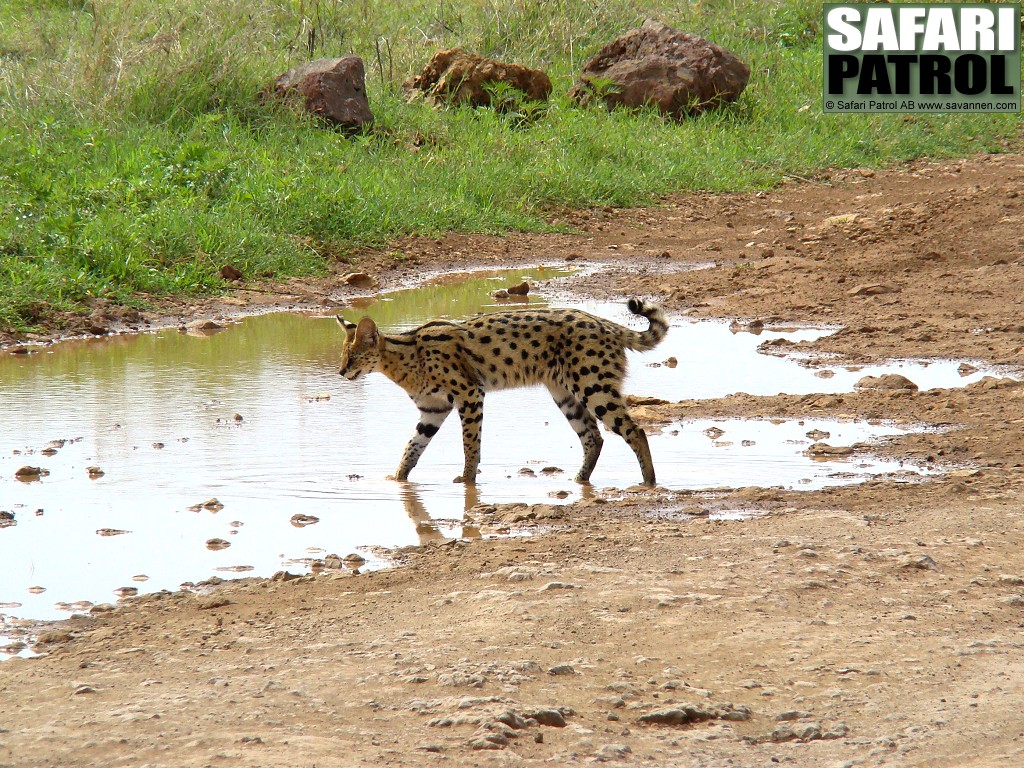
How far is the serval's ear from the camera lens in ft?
27.4

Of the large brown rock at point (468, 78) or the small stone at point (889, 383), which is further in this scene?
the large brown rock at point (468, 78)

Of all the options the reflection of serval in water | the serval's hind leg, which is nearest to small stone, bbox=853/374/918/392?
the reflection of serval in water

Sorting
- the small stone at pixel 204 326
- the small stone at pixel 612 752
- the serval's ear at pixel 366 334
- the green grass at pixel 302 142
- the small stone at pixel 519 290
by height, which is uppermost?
the green grass at pixel 302 142

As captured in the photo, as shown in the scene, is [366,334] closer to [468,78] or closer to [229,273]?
[229,273]

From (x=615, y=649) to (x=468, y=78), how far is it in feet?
51.6

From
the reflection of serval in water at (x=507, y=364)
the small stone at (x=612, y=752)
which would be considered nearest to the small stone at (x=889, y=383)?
the reflection of serval in water at (x=507, y=364)

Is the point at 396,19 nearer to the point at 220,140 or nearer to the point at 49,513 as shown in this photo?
the point at 220,140

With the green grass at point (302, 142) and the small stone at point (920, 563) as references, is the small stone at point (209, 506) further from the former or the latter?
the green grass at point (302, 142)

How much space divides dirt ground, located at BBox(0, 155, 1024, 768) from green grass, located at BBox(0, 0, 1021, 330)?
22.6ft

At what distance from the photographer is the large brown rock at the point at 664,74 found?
20.8 m

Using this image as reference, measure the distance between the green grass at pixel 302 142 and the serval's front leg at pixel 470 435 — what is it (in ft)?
16.4

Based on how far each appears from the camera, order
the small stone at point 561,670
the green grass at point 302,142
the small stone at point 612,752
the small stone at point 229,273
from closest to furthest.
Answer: the small stone at point 612,752 < the small stone at point 561,670 < the small stone at point 229,273 < the green grass at point 302,142

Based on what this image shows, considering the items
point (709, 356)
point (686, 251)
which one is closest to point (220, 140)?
point (686, 251)

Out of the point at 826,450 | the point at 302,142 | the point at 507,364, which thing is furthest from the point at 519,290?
the point at 826,450
